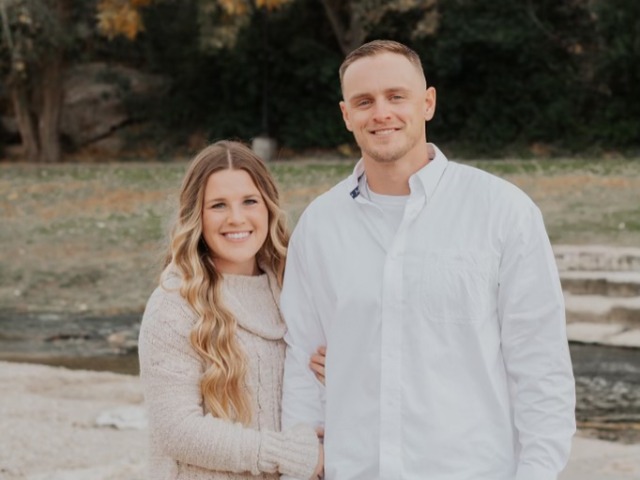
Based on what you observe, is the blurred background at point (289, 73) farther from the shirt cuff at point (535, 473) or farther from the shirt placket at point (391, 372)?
the shirt cuff at point (535, 473)

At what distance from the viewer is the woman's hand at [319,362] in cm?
279

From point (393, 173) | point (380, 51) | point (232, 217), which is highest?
point (380, 51)

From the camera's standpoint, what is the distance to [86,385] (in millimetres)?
8062

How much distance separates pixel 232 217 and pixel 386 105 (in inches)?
21.1

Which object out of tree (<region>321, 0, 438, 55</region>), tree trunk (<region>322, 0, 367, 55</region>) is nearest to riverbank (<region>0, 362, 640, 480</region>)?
tree (<region>321, 0, 438, 55</region>)

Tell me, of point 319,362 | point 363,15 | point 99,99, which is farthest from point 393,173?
point 99,99

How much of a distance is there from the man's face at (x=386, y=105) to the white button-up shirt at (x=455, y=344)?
0.27 ft

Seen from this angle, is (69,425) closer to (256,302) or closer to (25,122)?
(256,302)

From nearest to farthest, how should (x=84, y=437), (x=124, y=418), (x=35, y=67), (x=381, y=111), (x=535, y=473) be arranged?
(x=535, y=473), (x=381, y=111), (x=84, y=437), (x=124, y=418), (x=35, y=67)

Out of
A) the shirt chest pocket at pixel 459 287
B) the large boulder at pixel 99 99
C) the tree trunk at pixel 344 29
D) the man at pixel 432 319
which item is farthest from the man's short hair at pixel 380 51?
the large boulder at pixel 99 99

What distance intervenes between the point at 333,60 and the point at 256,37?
173cm

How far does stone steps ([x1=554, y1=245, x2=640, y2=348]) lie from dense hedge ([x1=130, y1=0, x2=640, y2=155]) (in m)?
12.0

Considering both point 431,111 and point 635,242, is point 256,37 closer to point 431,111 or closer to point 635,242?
point 635,242

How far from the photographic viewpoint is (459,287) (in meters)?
2.55
